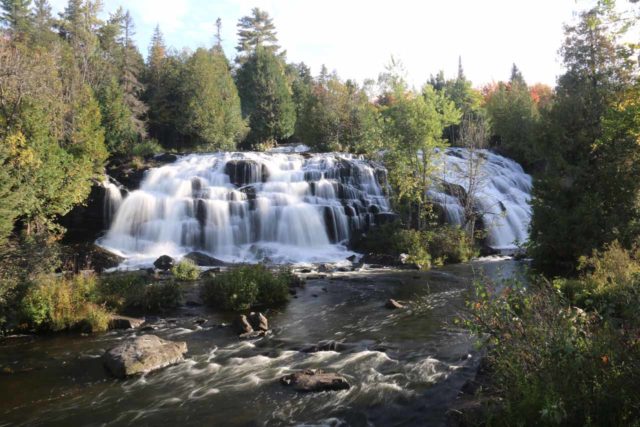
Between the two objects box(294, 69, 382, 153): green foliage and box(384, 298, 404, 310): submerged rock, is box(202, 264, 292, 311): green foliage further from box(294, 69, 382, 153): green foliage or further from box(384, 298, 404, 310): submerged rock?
box(294, 69, 382, 153): green foliage

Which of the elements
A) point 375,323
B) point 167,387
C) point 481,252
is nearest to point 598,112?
point 375,323

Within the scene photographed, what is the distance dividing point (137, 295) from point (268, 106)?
40.9m

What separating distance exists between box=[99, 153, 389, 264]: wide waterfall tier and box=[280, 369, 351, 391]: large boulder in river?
15.9m

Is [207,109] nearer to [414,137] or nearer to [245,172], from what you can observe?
[245,172]

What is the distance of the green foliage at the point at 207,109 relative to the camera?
44594 mm

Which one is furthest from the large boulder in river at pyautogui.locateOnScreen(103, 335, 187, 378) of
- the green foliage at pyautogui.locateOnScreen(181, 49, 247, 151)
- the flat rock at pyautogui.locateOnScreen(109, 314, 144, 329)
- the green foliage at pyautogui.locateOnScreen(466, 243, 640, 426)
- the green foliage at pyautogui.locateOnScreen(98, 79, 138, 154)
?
the green foliage at pyautogui.locateOnScreen(181, 49, 247, 151)

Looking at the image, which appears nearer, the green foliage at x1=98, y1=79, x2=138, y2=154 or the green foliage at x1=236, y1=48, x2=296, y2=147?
the green foliage at x1=98, y1=79, x2=138, y2=154

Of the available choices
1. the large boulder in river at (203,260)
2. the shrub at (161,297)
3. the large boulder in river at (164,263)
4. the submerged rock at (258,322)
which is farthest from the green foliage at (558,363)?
the large boulder in river at (203,260)

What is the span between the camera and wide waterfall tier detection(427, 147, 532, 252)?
87.9ft

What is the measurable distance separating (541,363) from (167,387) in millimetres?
6406

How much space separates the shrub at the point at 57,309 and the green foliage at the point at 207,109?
33536 mm

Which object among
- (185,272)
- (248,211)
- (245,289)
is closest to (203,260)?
(185,272)

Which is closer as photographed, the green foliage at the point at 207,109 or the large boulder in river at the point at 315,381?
the large boulder in river at the point at 315,381

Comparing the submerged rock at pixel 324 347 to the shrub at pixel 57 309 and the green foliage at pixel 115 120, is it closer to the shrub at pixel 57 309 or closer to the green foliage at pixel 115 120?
the shrub at pixel 57 309
